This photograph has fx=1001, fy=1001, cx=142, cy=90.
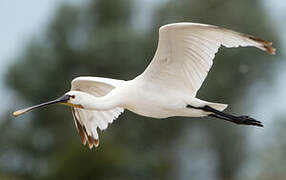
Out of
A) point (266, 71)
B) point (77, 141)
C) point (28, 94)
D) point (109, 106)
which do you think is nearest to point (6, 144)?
point (28, 94)

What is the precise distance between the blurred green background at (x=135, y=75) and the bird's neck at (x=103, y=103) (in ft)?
68.9

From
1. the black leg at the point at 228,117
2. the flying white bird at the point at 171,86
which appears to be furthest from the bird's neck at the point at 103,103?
the black leg at the point at 228,117

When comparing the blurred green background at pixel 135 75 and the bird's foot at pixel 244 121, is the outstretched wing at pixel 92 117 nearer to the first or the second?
the bird's foot at pixel 244 121

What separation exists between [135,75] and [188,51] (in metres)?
28.4

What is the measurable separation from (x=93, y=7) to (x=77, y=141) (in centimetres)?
1368

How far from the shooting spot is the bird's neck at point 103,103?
37.3ft

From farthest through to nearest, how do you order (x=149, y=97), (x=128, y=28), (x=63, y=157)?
(x=128, y=28), (x=63, y=157), (x=149, y=97)

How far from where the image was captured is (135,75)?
39.5 meters

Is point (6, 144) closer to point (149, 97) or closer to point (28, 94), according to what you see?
point (28, 94)

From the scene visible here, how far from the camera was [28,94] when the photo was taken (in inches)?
1674

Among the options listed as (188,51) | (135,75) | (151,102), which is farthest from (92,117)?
(135,75)

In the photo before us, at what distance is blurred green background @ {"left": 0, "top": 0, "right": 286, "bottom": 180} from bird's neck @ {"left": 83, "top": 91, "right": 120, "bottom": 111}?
68.9 ft

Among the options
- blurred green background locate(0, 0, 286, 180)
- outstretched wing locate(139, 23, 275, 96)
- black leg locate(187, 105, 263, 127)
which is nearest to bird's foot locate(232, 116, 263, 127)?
black leg locate(187, 105, 263, 127)

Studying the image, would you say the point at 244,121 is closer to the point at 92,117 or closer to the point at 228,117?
the point at 228,117
